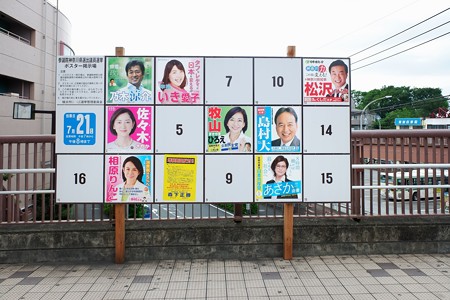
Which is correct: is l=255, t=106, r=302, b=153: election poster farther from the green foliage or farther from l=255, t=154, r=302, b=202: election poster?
the green foliage

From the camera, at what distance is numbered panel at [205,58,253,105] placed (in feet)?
15.1

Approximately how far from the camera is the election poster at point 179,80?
15.1ft

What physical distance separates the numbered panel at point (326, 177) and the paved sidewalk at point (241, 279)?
0.89m

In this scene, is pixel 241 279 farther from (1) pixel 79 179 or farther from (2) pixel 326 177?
(1) pixel 79 179

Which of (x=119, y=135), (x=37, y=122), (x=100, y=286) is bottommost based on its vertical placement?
(x=100, y=286)

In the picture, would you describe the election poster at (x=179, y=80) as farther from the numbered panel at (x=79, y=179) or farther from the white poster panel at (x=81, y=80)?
the numbered panel at (x=79, y=179)

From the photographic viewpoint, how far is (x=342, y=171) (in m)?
4.71

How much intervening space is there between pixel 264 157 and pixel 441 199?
280 cm

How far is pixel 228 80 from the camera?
4641 mm

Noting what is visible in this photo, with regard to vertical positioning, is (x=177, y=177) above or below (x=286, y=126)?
below

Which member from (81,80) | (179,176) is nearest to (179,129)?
(179,176)

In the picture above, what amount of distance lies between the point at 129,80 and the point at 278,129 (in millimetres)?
2060

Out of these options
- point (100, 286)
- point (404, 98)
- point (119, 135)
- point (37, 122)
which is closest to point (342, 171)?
point (119, 135)

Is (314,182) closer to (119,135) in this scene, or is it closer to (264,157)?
(264,157)
